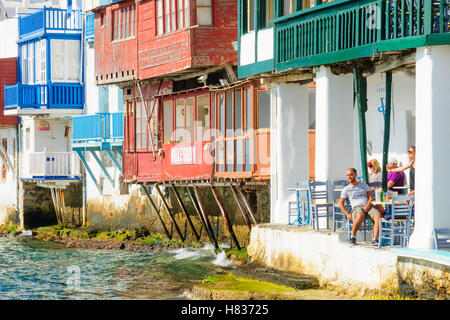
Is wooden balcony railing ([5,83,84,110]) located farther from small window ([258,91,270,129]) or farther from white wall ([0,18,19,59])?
small window ([258,91,270,129])

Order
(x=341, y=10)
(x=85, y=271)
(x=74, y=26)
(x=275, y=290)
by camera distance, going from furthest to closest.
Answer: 1. (x=74, y=26)
2. (x=85, y=271)
3. (x=341, y=10)
4. (x=275, y=290)

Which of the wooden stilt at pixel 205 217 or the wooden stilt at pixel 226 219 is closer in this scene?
the wooden stilt at pixel 226 219

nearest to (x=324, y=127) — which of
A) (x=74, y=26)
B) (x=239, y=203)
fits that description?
(x=239, y=203)

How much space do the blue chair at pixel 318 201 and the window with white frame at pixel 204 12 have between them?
955 centimetres

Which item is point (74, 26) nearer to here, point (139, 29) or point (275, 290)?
point (139, 29)

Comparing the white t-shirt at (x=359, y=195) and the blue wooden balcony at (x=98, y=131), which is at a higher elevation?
Result: the blue wooden balcony at (x=98, y=131)

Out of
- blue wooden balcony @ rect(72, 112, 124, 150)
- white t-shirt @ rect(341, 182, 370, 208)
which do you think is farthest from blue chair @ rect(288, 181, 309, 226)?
blue wooden balcony @ rect(72, 112, 124, 150)

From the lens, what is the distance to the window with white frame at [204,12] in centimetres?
2995

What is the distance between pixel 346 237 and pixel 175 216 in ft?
51.3

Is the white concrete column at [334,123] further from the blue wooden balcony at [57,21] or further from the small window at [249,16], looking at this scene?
the blue wooden balcony at [57,21]

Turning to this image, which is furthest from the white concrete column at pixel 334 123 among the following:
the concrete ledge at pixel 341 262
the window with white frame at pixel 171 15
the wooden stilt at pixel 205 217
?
the wooden stilt at pixel 205 217

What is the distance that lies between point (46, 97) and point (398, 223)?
24.8m

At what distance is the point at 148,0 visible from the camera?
3266cm

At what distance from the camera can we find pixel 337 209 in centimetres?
2020
